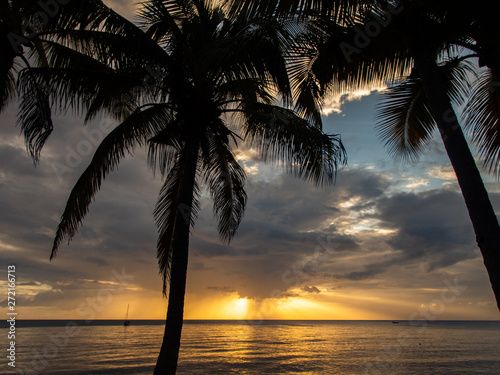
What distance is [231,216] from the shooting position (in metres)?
9.66

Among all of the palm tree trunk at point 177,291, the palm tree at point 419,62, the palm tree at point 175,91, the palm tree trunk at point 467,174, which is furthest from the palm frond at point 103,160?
the palm tree trunk at point 467,174

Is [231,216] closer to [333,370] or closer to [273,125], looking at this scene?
[273,125]

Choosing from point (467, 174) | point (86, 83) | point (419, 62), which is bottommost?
A: point (467, 174)

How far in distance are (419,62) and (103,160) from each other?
19.8 ft

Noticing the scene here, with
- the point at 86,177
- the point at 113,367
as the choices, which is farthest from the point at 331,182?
the point at 113,367

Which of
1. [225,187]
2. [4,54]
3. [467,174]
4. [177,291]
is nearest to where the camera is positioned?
[467,174]

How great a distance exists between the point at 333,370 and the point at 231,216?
17.9 m

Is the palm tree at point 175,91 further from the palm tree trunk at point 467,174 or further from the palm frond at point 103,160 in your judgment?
the palm tree trunk at point 467,174

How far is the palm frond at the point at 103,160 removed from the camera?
6441 millimetres

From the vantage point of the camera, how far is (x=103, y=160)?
→ 22.5ft

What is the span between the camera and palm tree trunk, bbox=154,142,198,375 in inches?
225

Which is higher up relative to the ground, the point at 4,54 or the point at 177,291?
the point at 4,54

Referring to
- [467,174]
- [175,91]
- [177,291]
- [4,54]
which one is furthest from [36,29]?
[467,174]

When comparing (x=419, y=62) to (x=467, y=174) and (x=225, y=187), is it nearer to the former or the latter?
(x=467, y=174)
